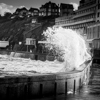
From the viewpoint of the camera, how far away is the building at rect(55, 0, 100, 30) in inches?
3965

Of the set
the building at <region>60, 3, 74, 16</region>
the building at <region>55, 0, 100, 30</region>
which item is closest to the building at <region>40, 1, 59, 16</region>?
the building at <region>60, 3, 74, 16</region>

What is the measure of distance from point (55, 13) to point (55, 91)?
157801 mm

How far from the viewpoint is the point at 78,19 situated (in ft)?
388

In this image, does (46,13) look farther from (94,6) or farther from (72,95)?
(72,95)

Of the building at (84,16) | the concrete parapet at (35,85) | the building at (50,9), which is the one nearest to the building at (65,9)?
the building at (84,16)

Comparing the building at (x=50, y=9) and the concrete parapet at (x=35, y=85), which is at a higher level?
the building at (x=50, y=9)

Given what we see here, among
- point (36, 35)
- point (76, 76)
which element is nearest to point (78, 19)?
point (36, 35)

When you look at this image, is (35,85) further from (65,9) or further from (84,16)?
(65,9)

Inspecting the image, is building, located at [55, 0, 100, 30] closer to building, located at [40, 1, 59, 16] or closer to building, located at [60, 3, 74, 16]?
building, located at [60, 3, 74, 16]

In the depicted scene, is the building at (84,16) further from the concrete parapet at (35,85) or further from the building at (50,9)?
the concrete parapet at (35,85)

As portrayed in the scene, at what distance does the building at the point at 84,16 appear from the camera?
10071cm

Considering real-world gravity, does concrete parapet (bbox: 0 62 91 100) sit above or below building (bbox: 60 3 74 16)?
below

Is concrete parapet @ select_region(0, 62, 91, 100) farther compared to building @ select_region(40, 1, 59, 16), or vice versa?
building @ select_region(40, 1, 59, 16)

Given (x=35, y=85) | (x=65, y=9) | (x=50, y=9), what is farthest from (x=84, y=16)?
(x=35, y=85)
